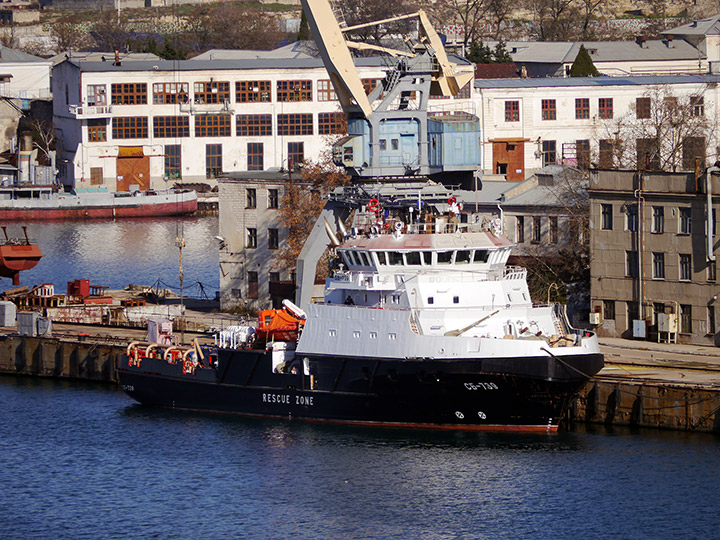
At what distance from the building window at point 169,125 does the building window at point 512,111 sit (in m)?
29.6

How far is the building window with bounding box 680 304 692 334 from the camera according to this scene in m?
60.7

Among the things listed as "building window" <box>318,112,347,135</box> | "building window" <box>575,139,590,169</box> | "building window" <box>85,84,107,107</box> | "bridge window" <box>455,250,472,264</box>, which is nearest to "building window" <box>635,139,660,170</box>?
"building window" <box>575,139,590,169</box>

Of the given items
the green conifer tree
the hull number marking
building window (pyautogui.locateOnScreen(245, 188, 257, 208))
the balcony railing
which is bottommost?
the hull number marking

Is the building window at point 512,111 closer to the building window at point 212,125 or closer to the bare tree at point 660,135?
the bare tree at point 660,135

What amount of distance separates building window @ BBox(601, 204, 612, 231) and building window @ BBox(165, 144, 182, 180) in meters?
74.4

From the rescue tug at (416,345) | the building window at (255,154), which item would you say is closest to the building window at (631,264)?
the rescue tug at (416,345)

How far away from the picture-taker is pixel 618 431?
52719 mm

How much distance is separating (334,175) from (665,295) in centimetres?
1993

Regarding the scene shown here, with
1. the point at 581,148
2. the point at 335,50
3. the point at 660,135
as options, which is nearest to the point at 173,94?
the point at 581,148

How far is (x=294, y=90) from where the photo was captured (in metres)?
129

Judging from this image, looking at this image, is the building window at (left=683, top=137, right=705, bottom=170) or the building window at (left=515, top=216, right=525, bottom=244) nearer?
the building window at (left=515, top=216, right=525, bottom=244)

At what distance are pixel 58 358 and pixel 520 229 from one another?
2231cm

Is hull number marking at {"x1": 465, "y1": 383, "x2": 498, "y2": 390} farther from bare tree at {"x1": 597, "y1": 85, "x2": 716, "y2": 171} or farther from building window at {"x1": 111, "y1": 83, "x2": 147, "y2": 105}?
building window at {"x1": 111, "y1": 83, "x2": 147, "y2": 105}

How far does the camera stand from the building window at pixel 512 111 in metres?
117
